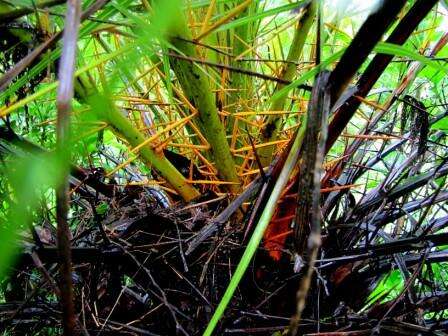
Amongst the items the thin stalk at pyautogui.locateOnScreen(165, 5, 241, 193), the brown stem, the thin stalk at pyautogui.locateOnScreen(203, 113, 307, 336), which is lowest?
the thin stalk at pyautogui.locateOnScreen(203, 113, 307, 336)

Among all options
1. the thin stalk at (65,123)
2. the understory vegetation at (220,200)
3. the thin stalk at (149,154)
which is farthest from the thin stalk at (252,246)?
the thin stalk at (149,154)

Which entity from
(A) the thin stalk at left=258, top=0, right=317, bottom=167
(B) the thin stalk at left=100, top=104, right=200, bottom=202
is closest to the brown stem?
(A) the thin stalk at left=258, top=0, right=317, bottom=167

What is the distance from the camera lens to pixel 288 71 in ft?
1.93

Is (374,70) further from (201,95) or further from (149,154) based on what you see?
(149,154)

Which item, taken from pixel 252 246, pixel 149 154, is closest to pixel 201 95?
pixel 149 154

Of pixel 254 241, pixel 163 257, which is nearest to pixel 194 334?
A: pixel 163 257

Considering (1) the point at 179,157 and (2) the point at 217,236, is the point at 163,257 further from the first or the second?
(1) the point at 179,157

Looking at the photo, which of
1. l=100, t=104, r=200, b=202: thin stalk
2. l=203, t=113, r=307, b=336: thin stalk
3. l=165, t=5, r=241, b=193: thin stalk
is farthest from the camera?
l=100, t=104, r=200, b=202: thin stalk

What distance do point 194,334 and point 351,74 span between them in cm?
33

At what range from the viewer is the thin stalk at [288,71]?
53cm

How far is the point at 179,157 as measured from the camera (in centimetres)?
Result: 67

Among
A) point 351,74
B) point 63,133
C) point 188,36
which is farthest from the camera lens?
point 188,36

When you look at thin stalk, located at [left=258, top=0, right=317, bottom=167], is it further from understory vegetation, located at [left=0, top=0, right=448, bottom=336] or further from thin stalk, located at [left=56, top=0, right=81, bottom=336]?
thin stalk, located at [left=56, top=0, right=81, bottom=336]

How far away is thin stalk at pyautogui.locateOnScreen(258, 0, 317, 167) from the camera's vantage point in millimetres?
526
